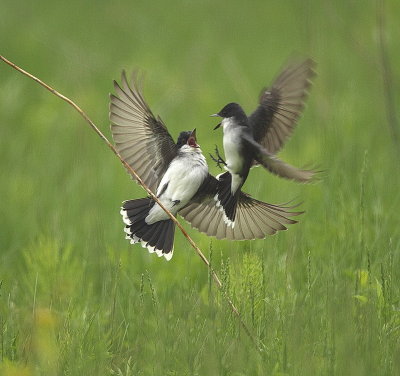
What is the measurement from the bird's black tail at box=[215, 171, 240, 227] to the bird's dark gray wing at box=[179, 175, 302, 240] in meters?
0.07

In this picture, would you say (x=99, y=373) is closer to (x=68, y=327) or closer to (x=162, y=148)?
(x=68, y=327)

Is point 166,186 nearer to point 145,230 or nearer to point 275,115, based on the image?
point 145,230

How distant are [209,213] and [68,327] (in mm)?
788

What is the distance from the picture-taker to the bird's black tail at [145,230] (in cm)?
398

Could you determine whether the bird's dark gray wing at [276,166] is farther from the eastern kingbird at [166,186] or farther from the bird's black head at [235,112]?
the eastern kingbird at [166,186]

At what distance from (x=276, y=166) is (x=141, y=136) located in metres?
1.06

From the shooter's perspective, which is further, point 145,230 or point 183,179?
point 145,230

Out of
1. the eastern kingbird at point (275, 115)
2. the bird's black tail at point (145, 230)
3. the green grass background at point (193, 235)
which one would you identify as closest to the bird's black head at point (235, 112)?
the eastern kingbird at point (275, 115)

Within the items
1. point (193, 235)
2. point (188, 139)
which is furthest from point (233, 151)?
point (193, 235)

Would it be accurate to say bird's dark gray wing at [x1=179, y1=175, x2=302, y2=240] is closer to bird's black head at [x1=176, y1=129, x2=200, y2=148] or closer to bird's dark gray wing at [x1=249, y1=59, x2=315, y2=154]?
bird's black head at [x1=176, y1=129, x2=200, y2=148]

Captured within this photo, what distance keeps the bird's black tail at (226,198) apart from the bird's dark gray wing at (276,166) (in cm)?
37

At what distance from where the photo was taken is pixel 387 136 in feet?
30.8

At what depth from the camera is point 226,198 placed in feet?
11.9

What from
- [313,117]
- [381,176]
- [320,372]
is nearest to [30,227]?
[381,176]
